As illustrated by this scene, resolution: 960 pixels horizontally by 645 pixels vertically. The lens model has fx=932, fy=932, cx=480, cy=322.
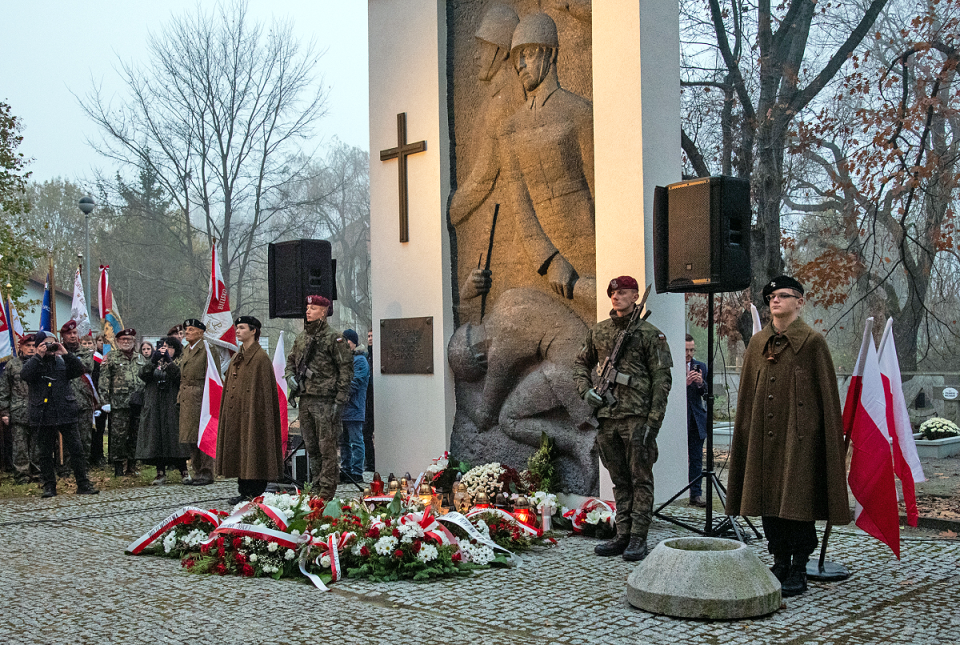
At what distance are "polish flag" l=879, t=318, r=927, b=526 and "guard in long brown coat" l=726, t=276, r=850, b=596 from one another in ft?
1.95

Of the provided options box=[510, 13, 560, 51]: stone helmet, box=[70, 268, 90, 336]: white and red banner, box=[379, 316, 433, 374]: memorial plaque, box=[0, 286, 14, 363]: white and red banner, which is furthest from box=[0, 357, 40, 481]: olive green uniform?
box=[510, 13, 560, 51]: stone helmet

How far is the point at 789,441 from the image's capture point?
17.0 ft

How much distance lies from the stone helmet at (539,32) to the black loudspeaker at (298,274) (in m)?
2.99

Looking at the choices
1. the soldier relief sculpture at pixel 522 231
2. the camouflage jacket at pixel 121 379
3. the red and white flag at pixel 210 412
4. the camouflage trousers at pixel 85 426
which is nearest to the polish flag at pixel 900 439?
the soldier relief sculpture at pixel 522 231

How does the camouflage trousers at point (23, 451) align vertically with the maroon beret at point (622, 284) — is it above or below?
below

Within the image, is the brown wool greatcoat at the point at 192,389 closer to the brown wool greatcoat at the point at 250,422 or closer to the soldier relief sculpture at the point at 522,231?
the brown wool greatcoat at the point at 250,422

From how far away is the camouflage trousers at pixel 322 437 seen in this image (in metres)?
8.66

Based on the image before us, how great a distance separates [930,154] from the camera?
480 inches

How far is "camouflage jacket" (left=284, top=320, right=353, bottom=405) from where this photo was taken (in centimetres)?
866

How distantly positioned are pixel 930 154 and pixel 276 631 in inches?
430

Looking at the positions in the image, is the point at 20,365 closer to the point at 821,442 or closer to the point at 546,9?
the point at 546,9

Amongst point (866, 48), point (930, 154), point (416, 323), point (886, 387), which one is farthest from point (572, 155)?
point (866, 48)

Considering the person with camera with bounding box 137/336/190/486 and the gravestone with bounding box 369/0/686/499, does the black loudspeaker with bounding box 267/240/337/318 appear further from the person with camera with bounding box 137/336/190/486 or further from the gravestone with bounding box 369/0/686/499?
the person with camera with bounding box 137/336/190/486

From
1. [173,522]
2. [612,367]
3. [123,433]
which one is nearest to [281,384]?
[173,522]
